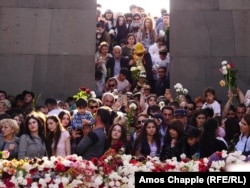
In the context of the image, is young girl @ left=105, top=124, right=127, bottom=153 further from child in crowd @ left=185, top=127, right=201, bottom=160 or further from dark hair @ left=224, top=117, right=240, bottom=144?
dark hair @ left=224, top=117, right=240, bottom=144

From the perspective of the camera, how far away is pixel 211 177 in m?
6.38

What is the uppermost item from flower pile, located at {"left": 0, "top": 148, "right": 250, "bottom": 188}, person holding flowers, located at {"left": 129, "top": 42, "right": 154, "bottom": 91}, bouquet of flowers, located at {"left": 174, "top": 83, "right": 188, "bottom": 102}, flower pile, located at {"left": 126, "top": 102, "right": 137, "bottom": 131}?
person holding flowers, located at {"left": 129, "top": 42, "right": 154, "bottom": 91}

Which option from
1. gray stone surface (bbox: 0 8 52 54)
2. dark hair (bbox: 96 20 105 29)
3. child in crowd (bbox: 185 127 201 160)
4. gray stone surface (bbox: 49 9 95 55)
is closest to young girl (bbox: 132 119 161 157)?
child in crowd (bbox: 185 127 201 160)

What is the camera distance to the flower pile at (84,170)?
8.94 meters

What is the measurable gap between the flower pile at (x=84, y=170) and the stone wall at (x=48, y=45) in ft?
26.1

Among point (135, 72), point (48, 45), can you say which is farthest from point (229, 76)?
point (48, 45)

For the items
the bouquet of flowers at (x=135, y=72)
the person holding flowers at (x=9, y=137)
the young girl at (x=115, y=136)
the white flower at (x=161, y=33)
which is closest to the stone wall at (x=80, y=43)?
the bouquet of flowers at (x=135, y=72)

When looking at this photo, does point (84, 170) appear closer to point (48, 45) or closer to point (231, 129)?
point (231, 129)

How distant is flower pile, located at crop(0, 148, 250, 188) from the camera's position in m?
8.94

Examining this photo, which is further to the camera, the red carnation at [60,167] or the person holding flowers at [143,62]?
the person holding flowers at [143,62]

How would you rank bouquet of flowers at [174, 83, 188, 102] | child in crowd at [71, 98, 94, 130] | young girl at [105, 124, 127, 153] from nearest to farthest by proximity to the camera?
young girl at [105, 124, 127, 153]
child in crowd at [71, 98, 94, 130]
bouquet of flowers at [174, 83, 188, 102]

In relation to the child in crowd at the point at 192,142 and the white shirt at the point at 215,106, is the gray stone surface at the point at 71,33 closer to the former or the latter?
the white shirt at the point at 215,106

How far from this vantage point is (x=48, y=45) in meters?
17.4

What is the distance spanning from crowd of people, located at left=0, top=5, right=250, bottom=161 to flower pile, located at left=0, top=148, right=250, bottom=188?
1.21 m
